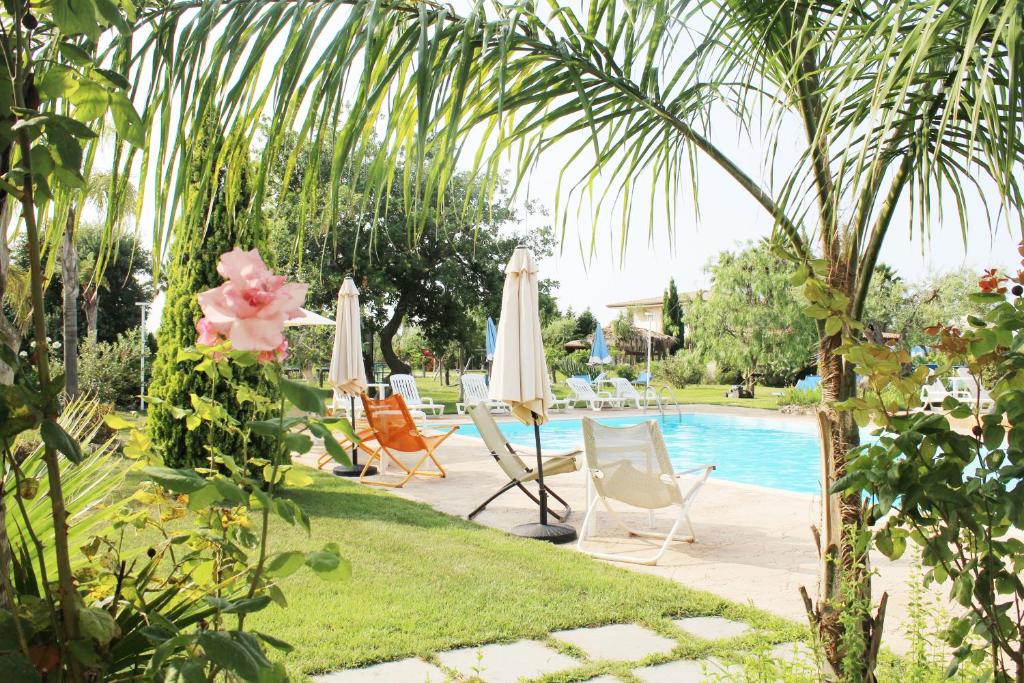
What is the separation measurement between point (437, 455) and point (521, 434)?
19.7 feet

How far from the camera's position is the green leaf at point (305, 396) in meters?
1.13

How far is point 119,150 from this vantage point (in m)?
1.62

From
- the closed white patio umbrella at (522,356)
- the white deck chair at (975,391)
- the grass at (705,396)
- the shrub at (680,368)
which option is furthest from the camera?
the shrub at (680,368)

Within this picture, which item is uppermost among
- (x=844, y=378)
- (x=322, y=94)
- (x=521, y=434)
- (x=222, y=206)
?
(x=222, y=206)

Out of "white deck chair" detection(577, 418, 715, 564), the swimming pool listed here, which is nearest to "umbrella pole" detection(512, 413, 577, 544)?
"white deck chair" detection(577, 418, 715, 564)

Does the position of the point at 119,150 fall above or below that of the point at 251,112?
below

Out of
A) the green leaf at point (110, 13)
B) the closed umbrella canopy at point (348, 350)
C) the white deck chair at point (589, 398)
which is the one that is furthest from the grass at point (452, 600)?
the white deck chair at point (589, 398)

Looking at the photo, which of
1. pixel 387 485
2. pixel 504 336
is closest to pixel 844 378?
pixel 504 336

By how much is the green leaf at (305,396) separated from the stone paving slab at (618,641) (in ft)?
9.25

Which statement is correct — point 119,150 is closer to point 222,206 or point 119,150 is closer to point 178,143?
point 178,143

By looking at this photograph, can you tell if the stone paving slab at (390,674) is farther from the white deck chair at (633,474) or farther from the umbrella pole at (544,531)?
the umbrella pole at (544,531)

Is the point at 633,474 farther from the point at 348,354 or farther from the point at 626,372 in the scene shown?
the point at 626,372

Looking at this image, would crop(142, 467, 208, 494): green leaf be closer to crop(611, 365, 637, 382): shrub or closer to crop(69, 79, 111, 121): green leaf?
crop(69, 79, 111, 121): green leaf

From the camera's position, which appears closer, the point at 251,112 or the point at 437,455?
the point at 251,112
